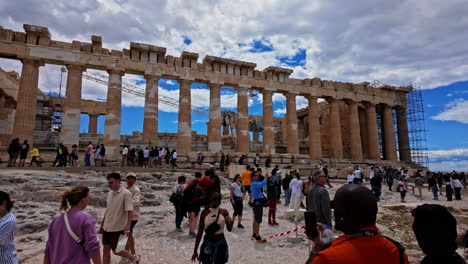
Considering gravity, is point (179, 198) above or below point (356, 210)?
below

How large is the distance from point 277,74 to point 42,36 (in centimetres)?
1845

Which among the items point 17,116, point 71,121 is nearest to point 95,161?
point 71,121

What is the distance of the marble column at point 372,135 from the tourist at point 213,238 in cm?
2781

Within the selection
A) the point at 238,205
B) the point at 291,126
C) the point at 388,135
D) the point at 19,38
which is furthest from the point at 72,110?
the point at 388,135

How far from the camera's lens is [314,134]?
26.0 m

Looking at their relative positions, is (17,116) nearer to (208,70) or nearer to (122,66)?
(122,66)

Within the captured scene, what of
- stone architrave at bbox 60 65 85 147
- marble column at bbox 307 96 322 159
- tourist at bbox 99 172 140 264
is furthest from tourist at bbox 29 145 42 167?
marble column at bbox 307 96 322 159

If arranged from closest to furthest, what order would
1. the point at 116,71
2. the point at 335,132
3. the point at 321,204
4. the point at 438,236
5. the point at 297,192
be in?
1. the point at 438,236
2. the point at 321,204
3. the point at 297,192
4. the point at 116,71
5. the point at 335,132

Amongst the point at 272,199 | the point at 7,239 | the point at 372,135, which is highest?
the point at 372,135

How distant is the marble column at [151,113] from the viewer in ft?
68.6

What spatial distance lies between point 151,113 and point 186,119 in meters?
2.65

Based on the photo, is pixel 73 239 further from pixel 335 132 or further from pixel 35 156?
pixel 335 132

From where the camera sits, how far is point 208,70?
23500 mm

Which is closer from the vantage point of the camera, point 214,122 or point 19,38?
point 19,38
